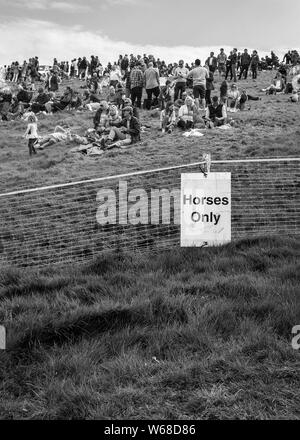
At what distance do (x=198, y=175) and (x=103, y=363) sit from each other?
13.1 ft

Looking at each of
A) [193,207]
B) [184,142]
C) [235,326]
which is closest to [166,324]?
[235,326]

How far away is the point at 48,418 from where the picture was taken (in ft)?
11.5

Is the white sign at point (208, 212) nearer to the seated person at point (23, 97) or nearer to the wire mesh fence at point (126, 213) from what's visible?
the wire mesh fence at point (126, 213)

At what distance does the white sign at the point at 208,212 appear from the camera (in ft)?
24.5

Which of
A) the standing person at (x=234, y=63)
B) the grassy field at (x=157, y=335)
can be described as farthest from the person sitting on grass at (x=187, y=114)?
the standing person at (x=234, y=63)

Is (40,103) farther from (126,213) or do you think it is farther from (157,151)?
(126,213)

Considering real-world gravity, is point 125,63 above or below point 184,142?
above

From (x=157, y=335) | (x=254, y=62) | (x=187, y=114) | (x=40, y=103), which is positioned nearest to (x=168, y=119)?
(x=187, y=114)

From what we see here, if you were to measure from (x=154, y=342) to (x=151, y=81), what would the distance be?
17.0m

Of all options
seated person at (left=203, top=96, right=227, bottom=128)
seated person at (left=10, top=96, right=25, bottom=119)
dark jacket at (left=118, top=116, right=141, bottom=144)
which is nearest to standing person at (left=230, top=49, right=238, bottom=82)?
seated person at (left=10, top=96, right=25, bottom=119)

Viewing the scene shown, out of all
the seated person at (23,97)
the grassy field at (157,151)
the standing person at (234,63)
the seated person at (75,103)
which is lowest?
the grassy field at (157,151)

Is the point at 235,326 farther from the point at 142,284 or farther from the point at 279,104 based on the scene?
the point at 279,104

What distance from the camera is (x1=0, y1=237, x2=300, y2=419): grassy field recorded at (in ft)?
11.9

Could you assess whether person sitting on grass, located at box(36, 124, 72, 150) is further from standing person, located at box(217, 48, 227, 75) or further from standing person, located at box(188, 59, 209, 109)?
standing person, located at box(217, 48, 227, 75)
